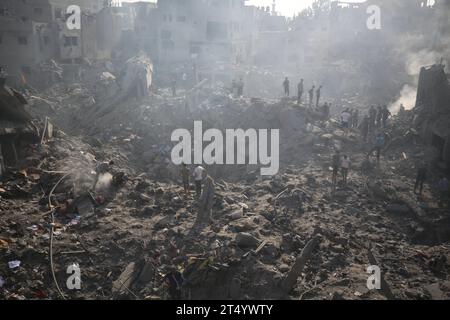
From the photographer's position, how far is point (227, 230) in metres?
9.48

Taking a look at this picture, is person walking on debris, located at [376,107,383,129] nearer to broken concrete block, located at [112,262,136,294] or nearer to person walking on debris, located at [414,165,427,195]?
person walking on debris, located at [414,165,427,195]

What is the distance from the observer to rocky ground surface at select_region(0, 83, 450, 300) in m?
7.65

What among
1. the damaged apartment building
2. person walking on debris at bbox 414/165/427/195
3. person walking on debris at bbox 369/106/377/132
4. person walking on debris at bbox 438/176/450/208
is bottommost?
person walking on debris at bbox 438/176/450/208

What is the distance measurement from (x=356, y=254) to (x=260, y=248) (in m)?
2.34

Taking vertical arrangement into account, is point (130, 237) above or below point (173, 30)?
below

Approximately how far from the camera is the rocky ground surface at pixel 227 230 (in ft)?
25.1

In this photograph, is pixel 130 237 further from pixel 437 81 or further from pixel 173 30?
pixel 173 30

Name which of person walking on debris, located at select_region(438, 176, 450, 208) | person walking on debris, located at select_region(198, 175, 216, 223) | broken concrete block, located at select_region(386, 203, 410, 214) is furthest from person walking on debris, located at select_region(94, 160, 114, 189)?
person walking on debris, located at select_region(438, 176, 450, 208)

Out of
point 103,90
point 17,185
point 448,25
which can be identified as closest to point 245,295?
point 17,185

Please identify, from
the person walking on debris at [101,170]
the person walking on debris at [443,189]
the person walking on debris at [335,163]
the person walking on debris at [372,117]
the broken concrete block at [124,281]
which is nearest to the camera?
the broken concrete block at [124,281]

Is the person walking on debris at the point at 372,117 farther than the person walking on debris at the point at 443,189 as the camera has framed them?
Yes

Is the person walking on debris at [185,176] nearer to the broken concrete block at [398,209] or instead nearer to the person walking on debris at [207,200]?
the person walking on debris at [207,200]

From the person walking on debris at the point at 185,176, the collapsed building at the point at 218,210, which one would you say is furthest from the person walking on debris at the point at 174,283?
the person walking on debris at the point at 185,176

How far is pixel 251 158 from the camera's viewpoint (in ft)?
51.1
